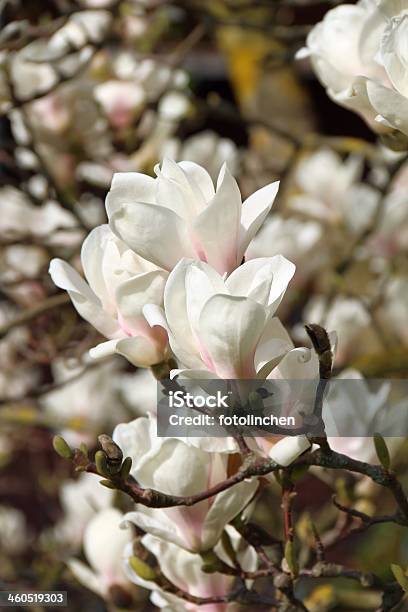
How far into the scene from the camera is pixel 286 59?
1310mm

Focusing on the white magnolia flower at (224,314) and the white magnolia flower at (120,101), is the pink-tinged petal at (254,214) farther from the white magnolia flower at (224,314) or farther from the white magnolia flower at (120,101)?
the white magnolia flower at (120,101)

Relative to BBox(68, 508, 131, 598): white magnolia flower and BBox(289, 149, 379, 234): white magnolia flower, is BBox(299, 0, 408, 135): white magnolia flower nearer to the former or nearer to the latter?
BBox(68, 508, 131, 598): white magnolia flower

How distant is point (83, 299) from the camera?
24.6 inches

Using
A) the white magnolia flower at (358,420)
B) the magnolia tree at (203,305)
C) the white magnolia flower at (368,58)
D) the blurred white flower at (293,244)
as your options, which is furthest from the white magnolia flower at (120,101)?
the white magnolia flower at (358,420)

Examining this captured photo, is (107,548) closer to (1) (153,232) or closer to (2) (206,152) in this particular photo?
(1) (153,232)

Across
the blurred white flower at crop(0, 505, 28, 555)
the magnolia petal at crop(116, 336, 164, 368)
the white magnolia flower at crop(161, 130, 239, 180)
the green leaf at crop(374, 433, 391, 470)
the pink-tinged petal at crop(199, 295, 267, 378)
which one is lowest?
the blurred white flower at crop(0, 505, 28, 555)

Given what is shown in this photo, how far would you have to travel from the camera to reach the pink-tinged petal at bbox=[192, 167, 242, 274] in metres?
0.57

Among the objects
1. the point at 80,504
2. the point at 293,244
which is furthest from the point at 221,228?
the point at 80,504

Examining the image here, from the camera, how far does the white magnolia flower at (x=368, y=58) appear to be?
2.03 feet

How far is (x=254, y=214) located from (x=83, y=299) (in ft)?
0.43

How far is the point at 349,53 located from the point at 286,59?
0.62m

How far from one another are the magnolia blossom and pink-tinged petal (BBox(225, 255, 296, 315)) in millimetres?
233

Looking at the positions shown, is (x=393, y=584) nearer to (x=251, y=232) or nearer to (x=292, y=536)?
(x=292, y=536)

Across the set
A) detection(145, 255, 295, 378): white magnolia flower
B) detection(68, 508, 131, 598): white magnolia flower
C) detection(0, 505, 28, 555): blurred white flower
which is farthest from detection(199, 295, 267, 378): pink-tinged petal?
detection(0, 505, 28, 555): blurred white flower
